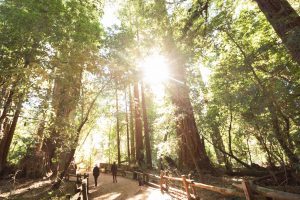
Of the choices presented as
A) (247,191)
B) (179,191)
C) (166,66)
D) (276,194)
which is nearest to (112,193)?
(179,191)

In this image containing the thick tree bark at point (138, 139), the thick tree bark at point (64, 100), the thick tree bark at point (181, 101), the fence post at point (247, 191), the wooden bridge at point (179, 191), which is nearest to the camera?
the wooden bridge at point (179, 191)

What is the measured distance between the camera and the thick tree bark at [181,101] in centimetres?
1027

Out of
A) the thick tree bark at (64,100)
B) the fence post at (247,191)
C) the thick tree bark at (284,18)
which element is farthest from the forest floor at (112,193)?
the thick tree bark at (284,18)

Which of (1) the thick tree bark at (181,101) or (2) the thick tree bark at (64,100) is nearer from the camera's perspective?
(2) the thick tree bark at (64,100)

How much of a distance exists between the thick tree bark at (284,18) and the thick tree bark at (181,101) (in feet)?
12.9

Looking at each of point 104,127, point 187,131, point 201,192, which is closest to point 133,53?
point 187,131

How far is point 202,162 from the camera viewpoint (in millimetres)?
12969

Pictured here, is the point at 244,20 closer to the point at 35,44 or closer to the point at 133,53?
the point at 133,53

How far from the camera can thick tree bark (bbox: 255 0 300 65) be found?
5.80m

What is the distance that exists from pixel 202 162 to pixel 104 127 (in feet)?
104

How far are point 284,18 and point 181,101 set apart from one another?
6616mm

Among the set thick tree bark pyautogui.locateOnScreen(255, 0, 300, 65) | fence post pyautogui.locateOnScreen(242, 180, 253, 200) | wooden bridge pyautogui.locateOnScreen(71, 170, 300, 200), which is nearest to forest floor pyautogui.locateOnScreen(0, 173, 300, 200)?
wooden bridge pyautogui.locateOnScreen(71, 170, 300, 200)

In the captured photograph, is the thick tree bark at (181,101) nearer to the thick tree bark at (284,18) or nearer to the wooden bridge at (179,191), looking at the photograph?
the wooden bridge at (179,191)

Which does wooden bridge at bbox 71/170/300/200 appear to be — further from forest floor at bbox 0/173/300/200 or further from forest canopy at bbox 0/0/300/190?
forest canopy at bbox 0/0/300/190
